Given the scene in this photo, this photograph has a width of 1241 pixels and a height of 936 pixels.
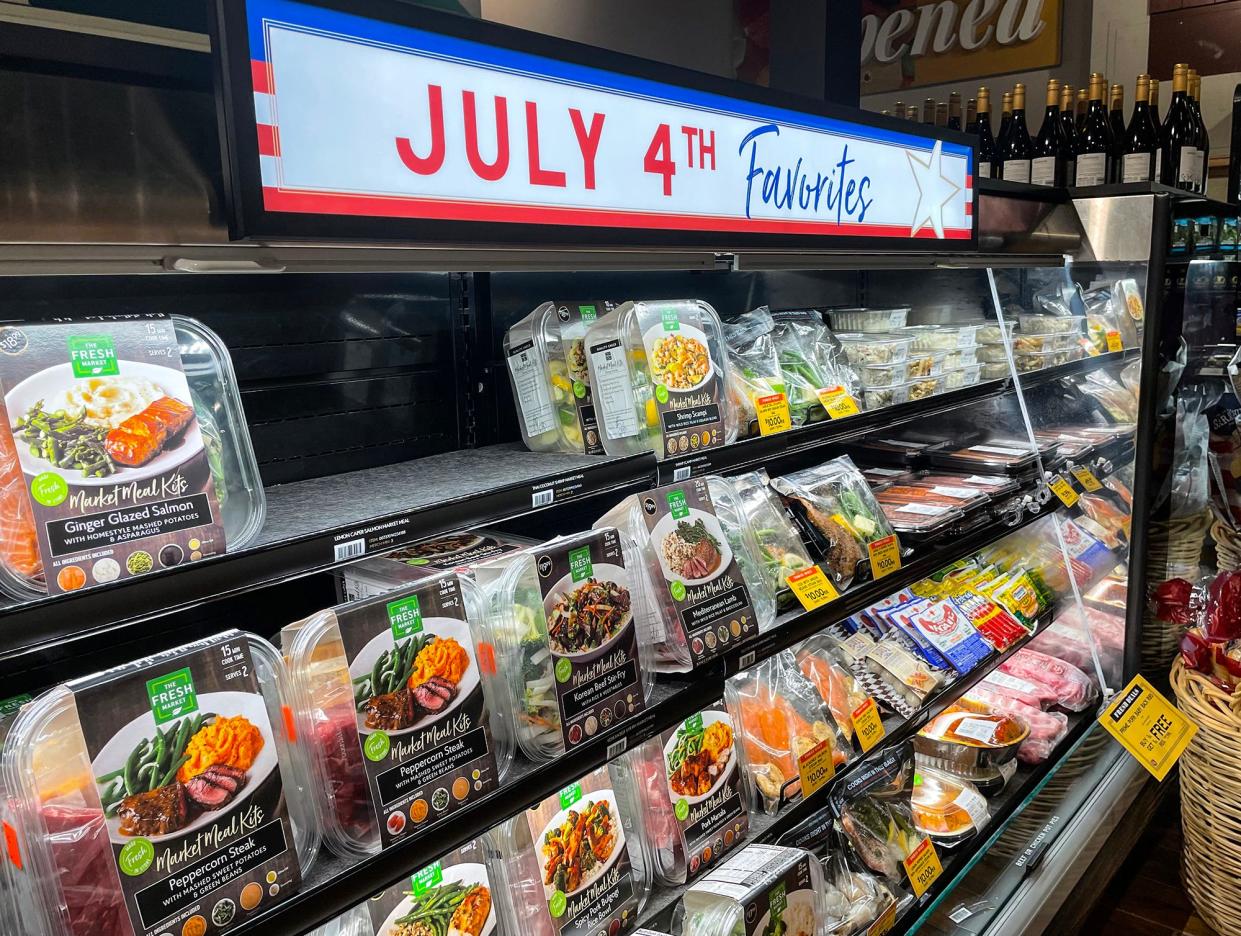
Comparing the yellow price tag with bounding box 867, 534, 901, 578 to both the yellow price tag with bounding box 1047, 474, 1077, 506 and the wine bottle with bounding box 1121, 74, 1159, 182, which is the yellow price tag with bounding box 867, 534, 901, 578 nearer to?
the yellow price tag with bounding box 1047, 474, 1077, 506

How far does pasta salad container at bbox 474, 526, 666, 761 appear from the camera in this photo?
1508 millimetres

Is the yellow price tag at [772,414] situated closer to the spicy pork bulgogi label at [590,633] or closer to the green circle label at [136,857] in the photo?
the spicy pork bulgogi label at [590,633]

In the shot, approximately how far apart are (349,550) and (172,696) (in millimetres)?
262

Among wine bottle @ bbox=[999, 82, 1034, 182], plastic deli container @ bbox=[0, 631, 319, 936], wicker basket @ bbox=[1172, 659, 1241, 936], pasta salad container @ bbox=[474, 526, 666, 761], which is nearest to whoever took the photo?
plastic deli container @ bbox=[0, 631, 319, 936]

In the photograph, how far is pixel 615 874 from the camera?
164cm

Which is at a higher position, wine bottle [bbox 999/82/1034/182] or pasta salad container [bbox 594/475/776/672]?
wine bottle [bbox 999/82/1034/182]

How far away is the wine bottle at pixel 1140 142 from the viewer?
3.65m

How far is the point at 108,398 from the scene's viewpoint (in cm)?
109

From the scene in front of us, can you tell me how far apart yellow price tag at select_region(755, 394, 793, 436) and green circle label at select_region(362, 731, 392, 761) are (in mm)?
972

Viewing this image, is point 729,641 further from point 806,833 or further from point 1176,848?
point 1176,848

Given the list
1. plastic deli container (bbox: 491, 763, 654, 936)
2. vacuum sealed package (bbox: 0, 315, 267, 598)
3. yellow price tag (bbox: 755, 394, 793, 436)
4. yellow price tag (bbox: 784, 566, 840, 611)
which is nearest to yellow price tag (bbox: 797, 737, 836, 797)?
yellow price tag (bbox: 784, 566, 840, 611)

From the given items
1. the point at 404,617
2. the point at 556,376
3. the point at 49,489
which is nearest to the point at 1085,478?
the point at 556,376

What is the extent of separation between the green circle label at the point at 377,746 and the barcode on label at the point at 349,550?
234 mm

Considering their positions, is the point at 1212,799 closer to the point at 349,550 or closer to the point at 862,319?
the point at 862,319
